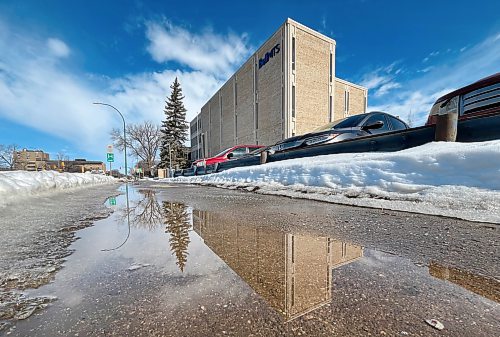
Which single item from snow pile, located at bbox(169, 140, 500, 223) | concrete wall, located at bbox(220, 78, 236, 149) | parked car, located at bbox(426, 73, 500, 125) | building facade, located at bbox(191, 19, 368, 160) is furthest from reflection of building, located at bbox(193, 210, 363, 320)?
concrete wall, located at bbox(220, 78, 236, 149)

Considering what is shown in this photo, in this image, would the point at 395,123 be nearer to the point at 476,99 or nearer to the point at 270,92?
the point at 476,99

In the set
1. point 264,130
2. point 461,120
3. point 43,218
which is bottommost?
point 43,218

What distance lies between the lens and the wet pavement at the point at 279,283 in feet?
2.91

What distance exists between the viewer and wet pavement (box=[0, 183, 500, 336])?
2.91 feet

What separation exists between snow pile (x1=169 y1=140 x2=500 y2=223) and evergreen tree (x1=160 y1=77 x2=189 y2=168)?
3700cm

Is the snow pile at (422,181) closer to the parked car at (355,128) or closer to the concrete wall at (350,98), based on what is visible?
the parked car at (355,128)

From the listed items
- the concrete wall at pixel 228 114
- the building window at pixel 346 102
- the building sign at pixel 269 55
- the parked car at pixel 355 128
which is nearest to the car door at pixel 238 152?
the parked car at pixel 355 128

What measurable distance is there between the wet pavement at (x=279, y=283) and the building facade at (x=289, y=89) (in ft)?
66.3

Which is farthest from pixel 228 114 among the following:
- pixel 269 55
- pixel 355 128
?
pixel 355 128

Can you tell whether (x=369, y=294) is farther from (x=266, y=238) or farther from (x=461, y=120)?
(x=461, y=120)

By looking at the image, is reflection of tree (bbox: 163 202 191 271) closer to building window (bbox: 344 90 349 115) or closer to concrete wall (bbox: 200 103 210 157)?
building window (bbox: 344 90 349 115)

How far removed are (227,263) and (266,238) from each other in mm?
596

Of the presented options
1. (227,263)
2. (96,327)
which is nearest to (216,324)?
(96,327)

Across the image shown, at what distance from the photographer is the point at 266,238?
202 centimetres
